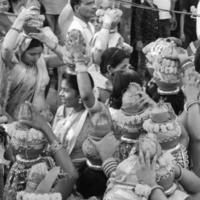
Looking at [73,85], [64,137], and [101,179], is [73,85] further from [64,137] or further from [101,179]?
[101,179]

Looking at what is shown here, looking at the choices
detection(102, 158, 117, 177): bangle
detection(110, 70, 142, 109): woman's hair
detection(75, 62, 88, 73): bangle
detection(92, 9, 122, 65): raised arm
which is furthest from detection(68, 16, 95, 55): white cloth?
detection(102, 158, 117, 177): bangle

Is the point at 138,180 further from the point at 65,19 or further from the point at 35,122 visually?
the point at 65,19

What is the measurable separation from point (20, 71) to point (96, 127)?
1387mm

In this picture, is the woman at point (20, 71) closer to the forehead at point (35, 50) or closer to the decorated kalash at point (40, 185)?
the forehead at point (35, 50)

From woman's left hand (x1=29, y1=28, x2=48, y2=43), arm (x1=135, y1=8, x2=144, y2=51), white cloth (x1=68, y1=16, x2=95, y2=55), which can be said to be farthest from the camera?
arm (x1=135, y1=8, x2=144, y2=51)

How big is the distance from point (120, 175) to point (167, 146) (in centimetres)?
49

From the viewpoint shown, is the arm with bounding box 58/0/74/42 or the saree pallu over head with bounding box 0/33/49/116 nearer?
the saree pallu over head with bounding box 0/33/49/116

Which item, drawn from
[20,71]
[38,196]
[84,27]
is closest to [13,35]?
[20,71]

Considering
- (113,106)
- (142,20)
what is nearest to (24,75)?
(113,106)

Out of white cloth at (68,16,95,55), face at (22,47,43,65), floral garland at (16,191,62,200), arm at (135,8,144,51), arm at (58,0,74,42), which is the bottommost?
arm at (135,8,144,51)

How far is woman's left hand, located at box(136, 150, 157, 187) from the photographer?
304 cm

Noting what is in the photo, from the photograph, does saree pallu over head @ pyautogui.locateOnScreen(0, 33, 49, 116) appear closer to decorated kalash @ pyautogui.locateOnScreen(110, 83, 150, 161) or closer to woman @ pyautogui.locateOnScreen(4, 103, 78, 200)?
woman @ pyautogui.locateOnScreen(4, 103, 78, 200)

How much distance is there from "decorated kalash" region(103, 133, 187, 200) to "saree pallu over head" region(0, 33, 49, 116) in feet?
Result: 6.62

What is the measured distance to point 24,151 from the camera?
381 centimetres
